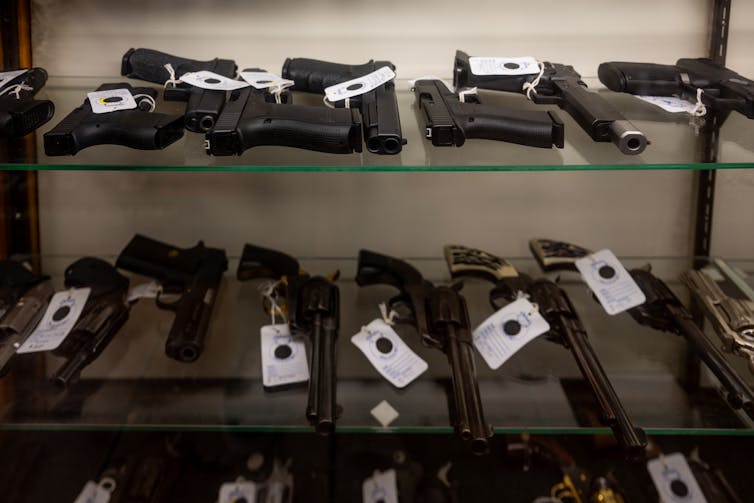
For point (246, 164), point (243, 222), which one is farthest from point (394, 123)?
point (243, 222)

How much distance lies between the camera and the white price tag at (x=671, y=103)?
52.8 inches

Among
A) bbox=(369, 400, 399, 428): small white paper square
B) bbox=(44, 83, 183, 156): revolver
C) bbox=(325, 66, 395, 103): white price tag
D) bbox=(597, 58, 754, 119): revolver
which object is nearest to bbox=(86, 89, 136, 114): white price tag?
bbox=(44, 83, 183, 156): revolver

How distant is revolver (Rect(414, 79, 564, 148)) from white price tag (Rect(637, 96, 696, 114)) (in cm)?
25

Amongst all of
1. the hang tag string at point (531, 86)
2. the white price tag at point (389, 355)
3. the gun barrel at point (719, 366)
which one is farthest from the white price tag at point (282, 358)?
the gun barrel at point (719, 366)

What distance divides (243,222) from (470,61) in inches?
29.2

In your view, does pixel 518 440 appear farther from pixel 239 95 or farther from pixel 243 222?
pixel 239 95

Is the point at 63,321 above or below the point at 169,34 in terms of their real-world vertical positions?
below

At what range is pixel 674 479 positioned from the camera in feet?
5.15

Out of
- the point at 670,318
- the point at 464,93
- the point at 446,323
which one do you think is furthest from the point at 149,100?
the point at 670,318

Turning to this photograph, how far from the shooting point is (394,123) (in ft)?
3.95

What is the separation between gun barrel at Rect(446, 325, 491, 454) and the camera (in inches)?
46.1

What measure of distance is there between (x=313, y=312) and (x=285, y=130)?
1.37 ft

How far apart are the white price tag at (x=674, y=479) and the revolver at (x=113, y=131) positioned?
1.29m

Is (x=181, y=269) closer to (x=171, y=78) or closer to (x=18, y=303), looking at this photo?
(x=18, y=303)
